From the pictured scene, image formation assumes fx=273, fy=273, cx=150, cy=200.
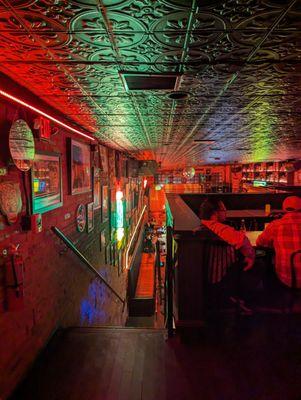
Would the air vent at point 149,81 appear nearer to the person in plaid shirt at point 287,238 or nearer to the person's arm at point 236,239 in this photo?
the person's arm at point 236,239

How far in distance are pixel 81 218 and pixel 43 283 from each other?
181 centimetres

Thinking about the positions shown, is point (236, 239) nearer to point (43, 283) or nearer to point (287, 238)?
point (287, 238)

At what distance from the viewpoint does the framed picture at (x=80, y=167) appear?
4.41m

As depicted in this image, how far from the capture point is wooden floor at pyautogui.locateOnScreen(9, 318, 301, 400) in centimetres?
228

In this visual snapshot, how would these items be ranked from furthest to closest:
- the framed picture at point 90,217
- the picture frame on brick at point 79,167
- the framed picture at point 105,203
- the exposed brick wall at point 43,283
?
1. the framed picture at point 105,203
2. the framed picture at point 90,217
3. the picture frame on brick at point 79,167
4. the exposed brick wall at point 43,283

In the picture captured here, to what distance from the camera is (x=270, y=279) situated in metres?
3.22

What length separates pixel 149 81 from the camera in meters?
2.40

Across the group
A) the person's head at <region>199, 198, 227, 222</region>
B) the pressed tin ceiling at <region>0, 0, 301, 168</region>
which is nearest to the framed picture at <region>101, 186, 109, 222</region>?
the pressed tin ceiling at <region>0, 0, 301, 168</region>

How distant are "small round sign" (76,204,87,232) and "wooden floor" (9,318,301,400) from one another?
6.60 ft

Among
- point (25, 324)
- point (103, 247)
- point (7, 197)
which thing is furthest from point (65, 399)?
point (103, 247)

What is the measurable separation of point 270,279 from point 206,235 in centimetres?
111

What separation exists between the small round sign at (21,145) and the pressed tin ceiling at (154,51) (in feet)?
1.27

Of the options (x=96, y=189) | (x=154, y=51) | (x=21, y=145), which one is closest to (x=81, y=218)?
(x=96, y=189)

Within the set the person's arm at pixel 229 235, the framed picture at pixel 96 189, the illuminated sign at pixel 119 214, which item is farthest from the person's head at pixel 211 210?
the illuminated sign at pixel 119 214
